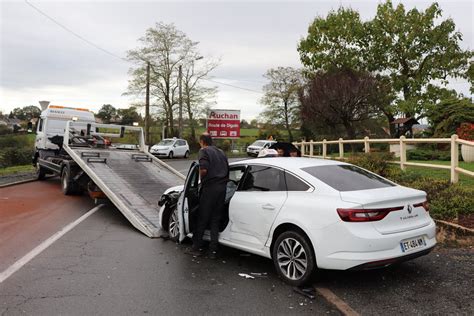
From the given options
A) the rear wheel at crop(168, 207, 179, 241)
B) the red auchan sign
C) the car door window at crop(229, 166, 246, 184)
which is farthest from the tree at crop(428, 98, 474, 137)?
the red auchan sign

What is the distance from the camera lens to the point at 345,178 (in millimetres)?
5164

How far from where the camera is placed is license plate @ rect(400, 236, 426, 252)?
15.0 feet

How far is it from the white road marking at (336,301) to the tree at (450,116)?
1881 cm

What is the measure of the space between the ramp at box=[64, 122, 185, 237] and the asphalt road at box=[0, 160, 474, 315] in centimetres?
159

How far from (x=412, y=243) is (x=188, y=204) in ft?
10.3

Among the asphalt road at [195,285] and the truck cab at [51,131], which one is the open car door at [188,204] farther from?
the truck cab at [51,131]

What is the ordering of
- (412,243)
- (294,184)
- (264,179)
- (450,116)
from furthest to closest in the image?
(450,116), (264,179), (294,184), (412,243)

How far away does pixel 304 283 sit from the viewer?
4715 mm

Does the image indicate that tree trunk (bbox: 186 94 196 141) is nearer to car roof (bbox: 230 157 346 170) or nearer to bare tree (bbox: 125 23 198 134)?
bare tree (bbox: 125 23 198 134)

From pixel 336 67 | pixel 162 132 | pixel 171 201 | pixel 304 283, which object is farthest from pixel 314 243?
pixel 162 132

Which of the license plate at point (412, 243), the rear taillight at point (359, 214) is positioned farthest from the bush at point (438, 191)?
the rear taillight at point (359, 214)

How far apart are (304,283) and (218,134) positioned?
3606 centimetres

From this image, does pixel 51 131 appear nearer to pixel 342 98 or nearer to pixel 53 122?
pixel 53 122

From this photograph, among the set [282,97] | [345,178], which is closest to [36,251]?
[345,178]
